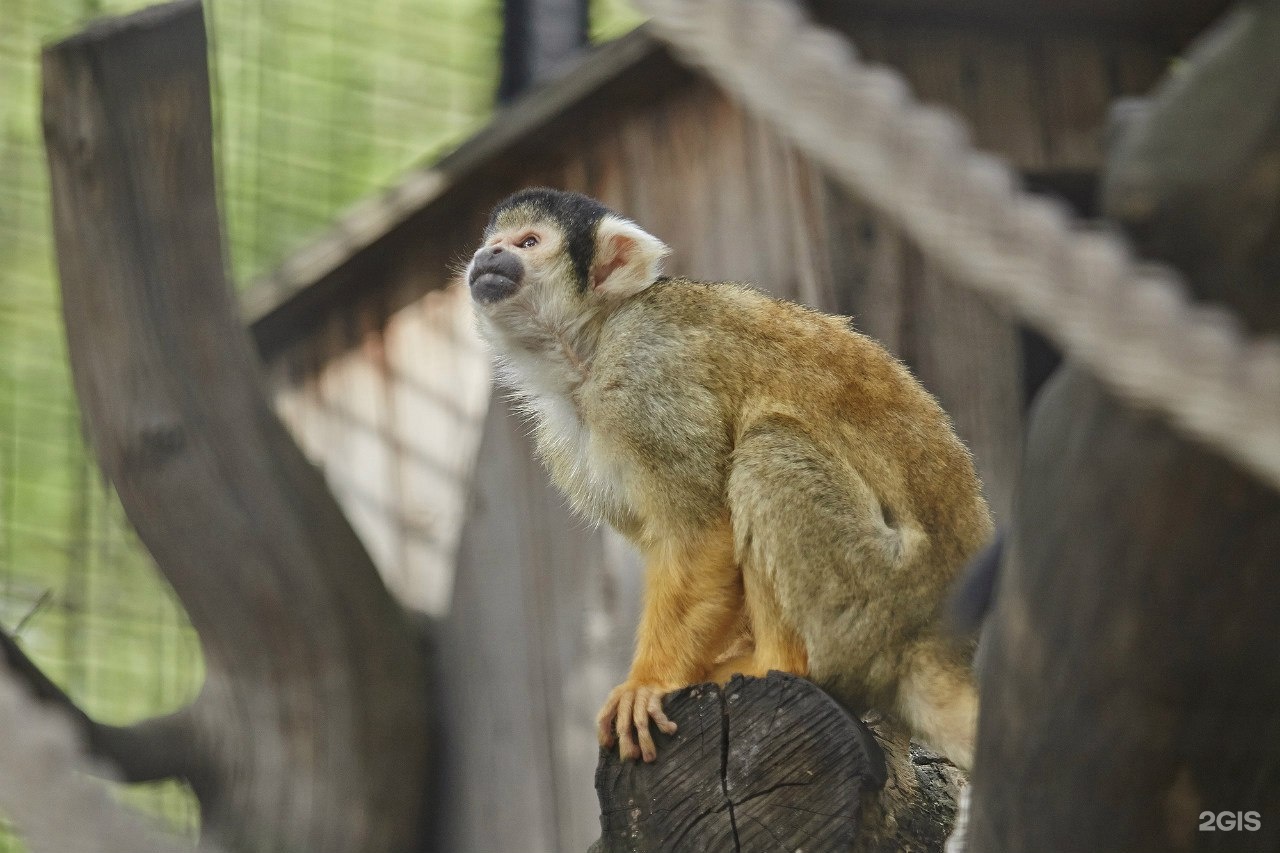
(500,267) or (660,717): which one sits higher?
(500,267)

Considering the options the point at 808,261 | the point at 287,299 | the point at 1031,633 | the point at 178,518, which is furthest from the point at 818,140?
the point at 287,299

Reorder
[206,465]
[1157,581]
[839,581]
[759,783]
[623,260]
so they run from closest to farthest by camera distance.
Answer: [1157,581], [759,783], [839,581], [623,260], [206,465]

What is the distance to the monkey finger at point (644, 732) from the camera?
2.34m

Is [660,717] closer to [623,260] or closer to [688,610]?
[688,610]

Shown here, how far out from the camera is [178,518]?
3.98 m

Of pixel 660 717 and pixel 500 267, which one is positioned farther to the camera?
pixel 500 267

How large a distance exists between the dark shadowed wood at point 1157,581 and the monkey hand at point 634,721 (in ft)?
2.57

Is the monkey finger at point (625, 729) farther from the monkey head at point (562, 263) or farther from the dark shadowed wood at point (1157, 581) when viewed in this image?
the monkey head at point (562, 263)

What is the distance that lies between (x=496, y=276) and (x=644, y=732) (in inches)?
53.9

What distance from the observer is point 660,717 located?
7.82 ft

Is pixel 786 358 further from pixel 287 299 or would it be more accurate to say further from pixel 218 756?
pixel 287 299

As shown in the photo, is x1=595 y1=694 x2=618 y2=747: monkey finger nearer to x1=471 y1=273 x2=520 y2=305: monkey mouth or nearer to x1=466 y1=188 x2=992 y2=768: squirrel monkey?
x1=466 y1=188 x2=992 y2=768: squirrel monkey

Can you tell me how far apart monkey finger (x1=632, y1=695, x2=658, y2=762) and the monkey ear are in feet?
3.80

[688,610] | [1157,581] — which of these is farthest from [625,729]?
[1157,581]
